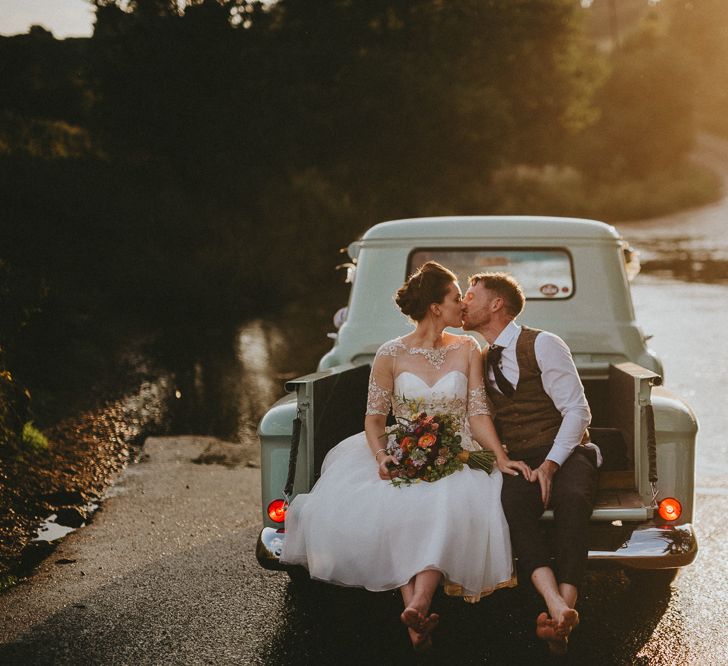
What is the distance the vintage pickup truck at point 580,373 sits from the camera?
14.6 feet

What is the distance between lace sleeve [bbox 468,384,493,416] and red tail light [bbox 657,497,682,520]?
2.92ft

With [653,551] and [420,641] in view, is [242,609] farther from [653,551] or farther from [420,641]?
[653,551]

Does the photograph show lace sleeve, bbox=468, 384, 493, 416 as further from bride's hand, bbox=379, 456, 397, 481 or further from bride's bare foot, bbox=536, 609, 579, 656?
bride's bare foot, bbox=536, 609, 579, 656

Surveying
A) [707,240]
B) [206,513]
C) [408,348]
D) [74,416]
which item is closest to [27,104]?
[74,416]

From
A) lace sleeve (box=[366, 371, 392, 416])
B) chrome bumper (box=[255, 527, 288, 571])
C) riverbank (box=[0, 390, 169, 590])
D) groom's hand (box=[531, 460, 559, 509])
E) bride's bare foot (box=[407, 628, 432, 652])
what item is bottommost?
riverbank (box=[0, 390, 169, 590])

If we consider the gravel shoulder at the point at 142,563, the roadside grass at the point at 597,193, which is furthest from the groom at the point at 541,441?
the roadside grass at the point at 597,193

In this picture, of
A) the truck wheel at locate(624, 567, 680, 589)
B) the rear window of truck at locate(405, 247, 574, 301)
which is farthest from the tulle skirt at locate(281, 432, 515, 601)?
the rear window of truck at locate(405, 247, 574, 301)

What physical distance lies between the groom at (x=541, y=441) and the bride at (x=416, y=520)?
9cm

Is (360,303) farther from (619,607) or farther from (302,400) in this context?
(619,607)

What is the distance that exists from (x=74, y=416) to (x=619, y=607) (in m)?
6.42

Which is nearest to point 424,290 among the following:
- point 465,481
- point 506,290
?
point 506,290

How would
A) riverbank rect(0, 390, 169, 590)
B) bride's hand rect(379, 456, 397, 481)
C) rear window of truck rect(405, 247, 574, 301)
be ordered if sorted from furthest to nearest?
rear window of truck rect(405, 247, 574, 301) < riverbank rect(0, 390, 169, 590) < bride's hand rect(379, 456, 397, 481)

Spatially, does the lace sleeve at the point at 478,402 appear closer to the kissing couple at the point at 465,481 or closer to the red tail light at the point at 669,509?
the kissing couple at the point at 465,481

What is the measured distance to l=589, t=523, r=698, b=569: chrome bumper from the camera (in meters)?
4.41
